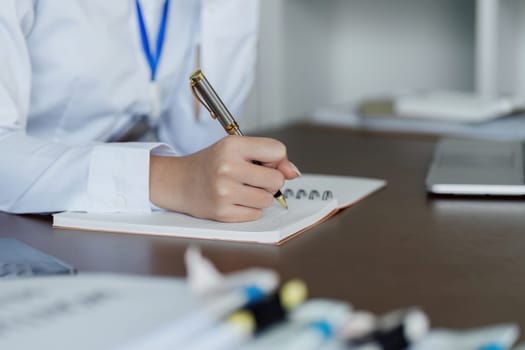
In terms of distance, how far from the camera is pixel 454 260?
0.93 metres

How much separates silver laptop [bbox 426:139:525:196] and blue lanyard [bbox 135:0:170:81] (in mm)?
525

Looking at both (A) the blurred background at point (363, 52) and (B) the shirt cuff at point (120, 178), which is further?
(A) the blurred background at point (363, 52)

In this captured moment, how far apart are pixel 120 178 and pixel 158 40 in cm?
50

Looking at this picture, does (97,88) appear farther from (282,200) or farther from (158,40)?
(282,200)

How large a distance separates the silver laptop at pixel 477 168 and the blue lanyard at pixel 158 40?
1.72 feet

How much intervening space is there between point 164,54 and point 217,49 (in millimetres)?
119

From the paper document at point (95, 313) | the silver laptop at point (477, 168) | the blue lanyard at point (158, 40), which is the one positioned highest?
the blue lanyard at point (158, 40)

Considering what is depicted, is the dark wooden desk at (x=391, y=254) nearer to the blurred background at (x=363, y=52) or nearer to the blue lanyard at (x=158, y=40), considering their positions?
the blue lanyard at (x=158, y=40)

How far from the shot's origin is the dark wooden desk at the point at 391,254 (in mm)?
796

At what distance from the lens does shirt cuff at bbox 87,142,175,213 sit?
3.73ft

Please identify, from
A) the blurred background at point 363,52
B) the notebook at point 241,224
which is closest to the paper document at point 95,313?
the notebook at point 241,224

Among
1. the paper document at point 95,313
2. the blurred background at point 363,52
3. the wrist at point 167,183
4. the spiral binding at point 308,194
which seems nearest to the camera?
the paper document at point 95,313

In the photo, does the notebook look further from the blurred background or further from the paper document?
the blurred background

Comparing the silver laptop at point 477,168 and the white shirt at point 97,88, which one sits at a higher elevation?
the white shirt at point 97,88
